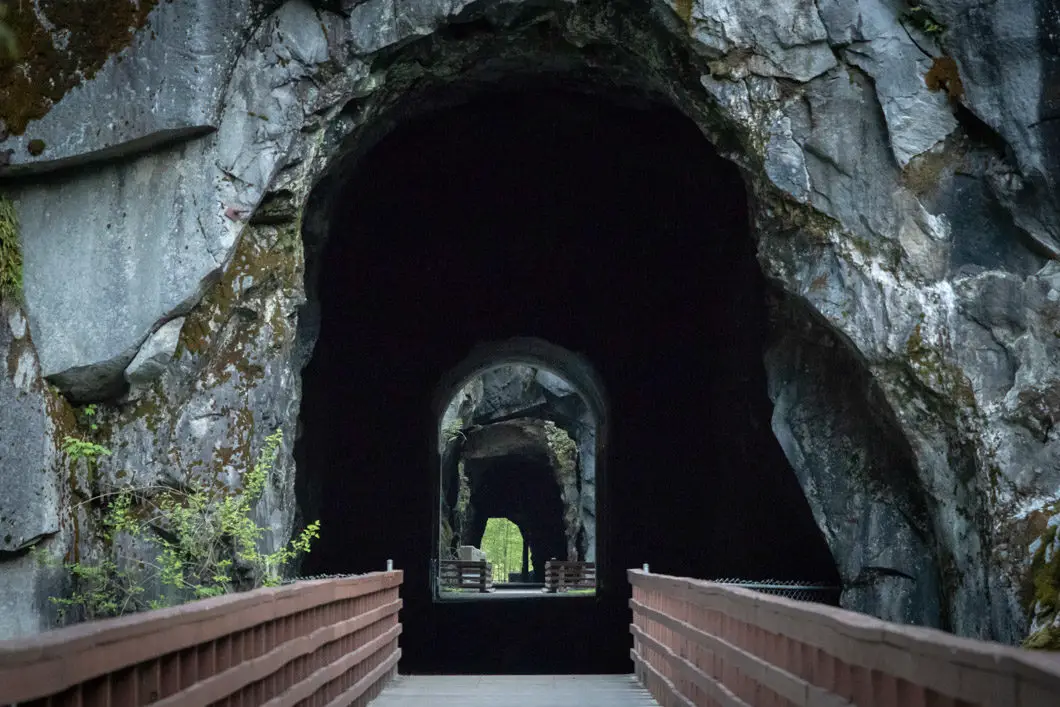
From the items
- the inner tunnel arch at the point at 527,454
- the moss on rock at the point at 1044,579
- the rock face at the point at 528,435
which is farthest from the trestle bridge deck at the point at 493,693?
the rock face at the point at 528,435

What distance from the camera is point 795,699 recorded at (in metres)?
3.94

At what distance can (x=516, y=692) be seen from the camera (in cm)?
881

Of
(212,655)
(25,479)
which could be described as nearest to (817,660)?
(212,655)

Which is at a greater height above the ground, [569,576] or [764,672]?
[764,672]

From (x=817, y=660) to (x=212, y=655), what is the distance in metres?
2.01

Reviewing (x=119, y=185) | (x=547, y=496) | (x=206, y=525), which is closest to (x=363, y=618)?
(x=206, y=525)

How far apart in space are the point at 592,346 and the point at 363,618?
38.2 feet

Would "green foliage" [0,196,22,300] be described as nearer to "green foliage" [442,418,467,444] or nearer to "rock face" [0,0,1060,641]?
"rock face" [0,0,1060,641]

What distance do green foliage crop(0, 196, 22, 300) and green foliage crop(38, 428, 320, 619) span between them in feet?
4.07

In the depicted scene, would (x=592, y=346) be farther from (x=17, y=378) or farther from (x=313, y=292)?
(x=17, y=378)

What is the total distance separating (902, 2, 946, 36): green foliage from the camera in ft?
33.4

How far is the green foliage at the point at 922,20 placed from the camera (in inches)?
401

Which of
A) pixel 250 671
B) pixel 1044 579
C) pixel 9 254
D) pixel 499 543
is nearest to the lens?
pixel 250 671

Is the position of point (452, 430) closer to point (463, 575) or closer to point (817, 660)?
point (463, 575)
